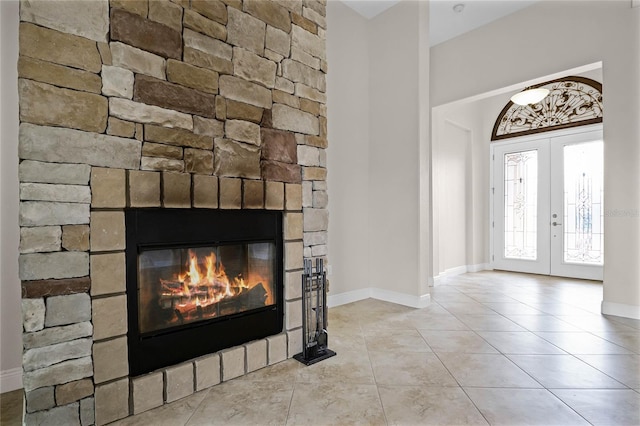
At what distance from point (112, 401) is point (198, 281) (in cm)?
66

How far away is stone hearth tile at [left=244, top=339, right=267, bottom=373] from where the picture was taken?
2010 millimetres

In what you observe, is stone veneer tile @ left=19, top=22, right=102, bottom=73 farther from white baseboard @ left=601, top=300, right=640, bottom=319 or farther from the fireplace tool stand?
white baseboard @ left=601, top=300, right=640, bottom=319

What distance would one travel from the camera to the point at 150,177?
1.64m

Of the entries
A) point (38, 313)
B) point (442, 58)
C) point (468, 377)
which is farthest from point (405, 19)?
point (38, 313)

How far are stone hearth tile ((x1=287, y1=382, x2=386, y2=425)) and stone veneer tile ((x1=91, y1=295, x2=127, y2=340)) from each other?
3.00 ft

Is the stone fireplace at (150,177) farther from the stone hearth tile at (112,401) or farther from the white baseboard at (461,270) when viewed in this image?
the white baseboard at (461,270)

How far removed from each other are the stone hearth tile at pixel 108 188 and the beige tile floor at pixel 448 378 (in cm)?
104

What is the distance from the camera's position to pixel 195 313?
6.09 ft

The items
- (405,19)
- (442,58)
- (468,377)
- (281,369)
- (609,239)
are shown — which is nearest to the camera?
(468,377)

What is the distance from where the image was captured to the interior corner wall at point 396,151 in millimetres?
3453

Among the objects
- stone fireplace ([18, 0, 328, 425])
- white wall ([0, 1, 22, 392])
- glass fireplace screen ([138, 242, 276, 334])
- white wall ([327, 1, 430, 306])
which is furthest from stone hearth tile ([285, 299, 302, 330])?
white wall ([0, 1, 22, 392])

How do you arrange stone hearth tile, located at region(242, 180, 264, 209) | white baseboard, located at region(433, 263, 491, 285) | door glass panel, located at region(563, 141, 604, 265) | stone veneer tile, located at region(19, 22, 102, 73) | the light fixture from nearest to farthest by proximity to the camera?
stone veneer tile, located at region(19, 22, 102, 73)
stone hearth tile, located at region(242, 180, 264, 209)
the light fixture
door glass panel, located at region(563, 141, 604, 265)
white baseboard, located at region(433, 263, 491, 285)

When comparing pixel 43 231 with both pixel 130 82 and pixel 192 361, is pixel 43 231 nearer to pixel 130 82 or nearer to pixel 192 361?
pixel 130 82

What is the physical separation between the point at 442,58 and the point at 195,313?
4479mm
